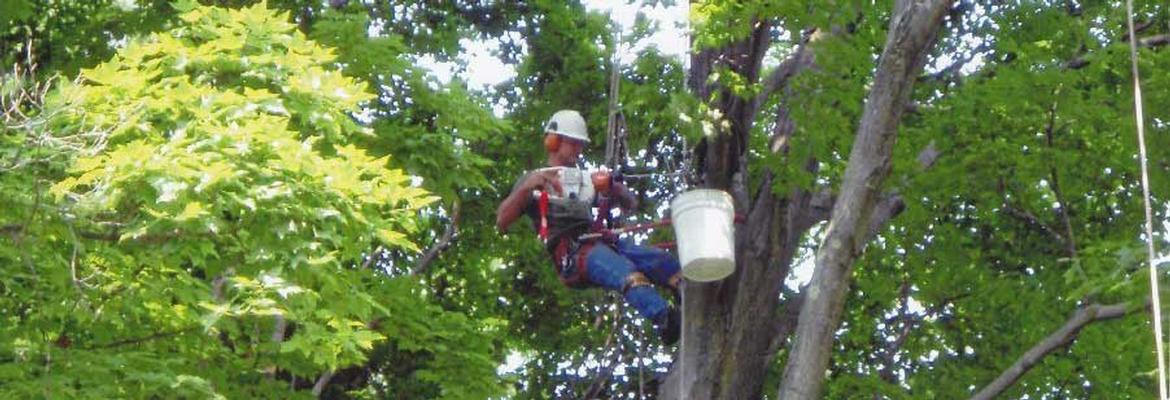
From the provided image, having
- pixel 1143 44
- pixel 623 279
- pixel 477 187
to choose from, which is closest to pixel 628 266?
pixel 623 279

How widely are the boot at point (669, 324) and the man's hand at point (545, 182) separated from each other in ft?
2.52

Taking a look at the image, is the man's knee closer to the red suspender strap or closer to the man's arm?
the red suspender strap

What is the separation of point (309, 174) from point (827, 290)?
7.47 ft

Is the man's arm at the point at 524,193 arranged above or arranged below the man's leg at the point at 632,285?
above

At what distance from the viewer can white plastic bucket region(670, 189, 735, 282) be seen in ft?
27.9

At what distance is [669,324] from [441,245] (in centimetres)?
396

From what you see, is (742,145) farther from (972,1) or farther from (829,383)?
(829,383)

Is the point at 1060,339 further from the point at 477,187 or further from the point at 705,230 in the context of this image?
the point at 477,187

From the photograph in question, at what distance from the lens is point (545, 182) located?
Result: 31.4ft

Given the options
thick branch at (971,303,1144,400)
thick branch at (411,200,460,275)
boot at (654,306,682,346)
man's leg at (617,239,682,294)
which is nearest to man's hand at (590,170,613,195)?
man's leg at (617,239,682,294)

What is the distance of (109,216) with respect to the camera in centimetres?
852

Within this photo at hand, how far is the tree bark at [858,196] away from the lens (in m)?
7.57

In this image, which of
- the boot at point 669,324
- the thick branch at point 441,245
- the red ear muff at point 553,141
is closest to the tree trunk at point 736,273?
the boot at point 669,324

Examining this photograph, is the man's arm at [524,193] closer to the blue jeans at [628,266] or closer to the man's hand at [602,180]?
the man's hand at [602,180]
